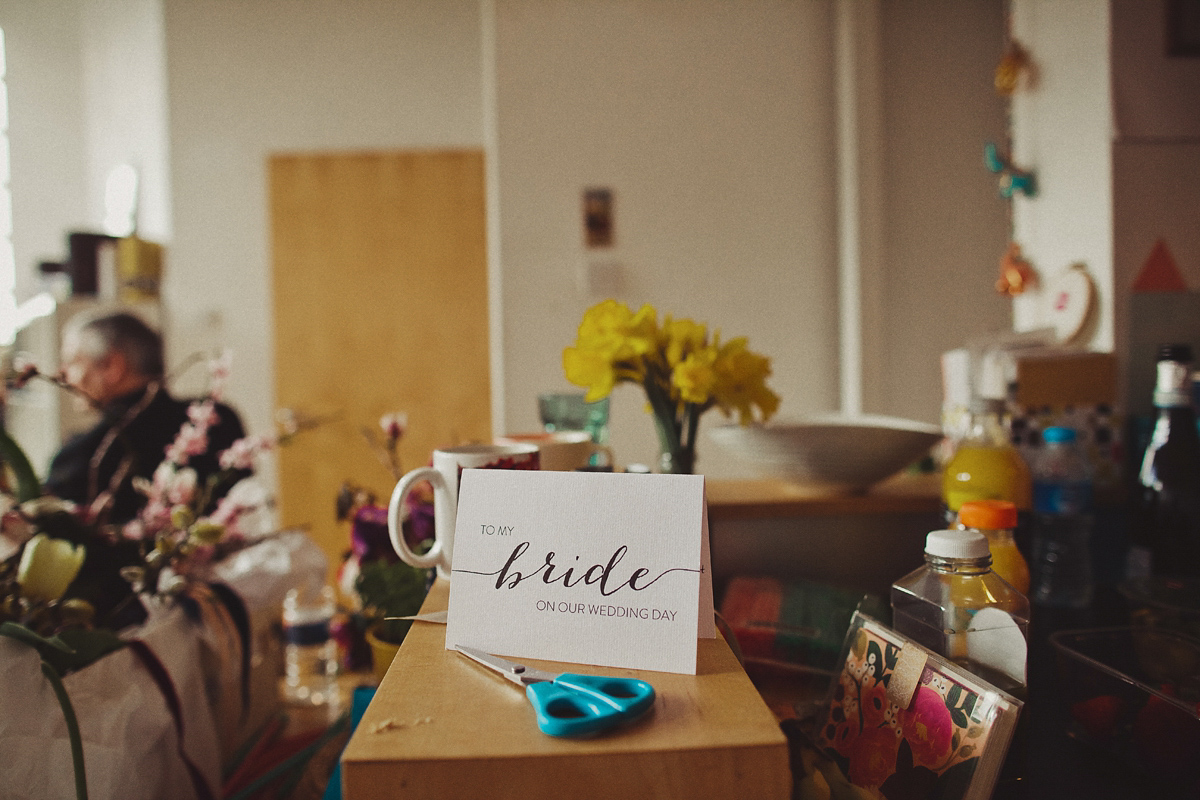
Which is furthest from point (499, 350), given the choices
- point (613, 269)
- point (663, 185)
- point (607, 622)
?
point (607, 622)

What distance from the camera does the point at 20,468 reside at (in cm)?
75

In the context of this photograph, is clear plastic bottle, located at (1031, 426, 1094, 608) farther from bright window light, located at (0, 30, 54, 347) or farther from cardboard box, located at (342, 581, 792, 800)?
bright window light, located at (0, 30, 54, 347)

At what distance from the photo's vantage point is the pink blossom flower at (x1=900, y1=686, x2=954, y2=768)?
509 millimetres

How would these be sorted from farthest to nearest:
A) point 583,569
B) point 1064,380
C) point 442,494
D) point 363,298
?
point 363,298
point 1064,380
point 442,494
point 583,569

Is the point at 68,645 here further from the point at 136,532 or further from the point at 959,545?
the point at 959,545

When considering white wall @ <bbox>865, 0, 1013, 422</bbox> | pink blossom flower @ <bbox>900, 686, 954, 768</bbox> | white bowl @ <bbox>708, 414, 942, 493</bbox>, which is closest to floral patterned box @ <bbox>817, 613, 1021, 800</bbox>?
pink blossom flower @ <bbox>900, 686, 954, 768</bbox>

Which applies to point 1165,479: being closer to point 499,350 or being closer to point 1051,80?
point 1051,80

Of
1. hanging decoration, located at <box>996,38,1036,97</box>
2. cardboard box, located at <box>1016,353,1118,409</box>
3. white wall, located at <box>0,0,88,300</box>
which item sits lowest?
cardboard box, located at <box>1016,353,1118,409</box>

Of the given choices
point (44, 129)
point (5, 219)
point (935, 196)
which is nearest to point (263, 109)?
point (44, 129)

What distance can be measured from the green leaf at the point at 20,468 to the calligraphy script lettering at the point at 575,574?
0.53 meters

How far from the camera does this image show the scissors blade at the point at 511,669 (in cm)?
46

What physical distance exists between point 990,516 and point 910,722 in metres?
0.19

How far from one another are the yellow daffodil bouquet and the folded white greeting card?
0.87 feet

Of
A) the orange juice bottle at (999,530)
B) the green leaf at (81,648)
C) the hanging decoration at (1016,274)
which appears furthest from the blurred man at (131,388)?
the hanging decoration at (1016,274)
